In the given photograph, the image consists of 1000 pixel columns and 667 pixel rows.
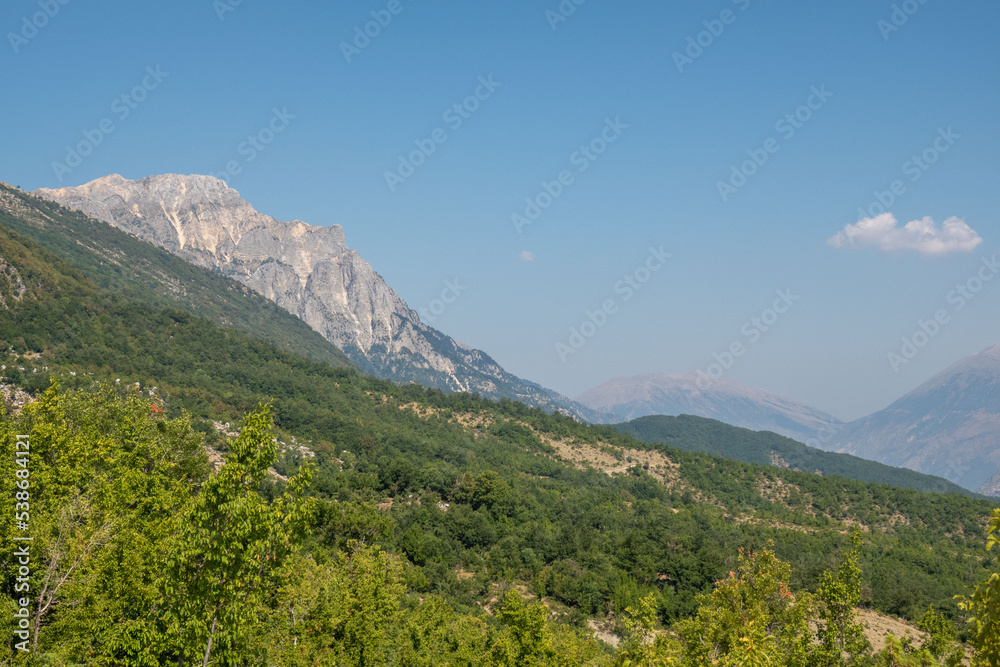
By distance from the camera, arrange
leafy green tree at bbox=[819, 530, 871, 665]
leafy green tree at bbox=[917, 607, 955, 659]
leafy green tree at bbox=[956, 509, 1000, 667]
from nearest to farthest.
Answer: leafy green tree at bbox=[956, 509, 1000, 667] → leafy green tree at bbox=[819, 530, 871, 665] → leafy green tree at bbox=[917, 607, 955, 659]

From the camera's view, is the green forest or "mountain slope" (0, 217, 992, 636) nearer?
the green forest

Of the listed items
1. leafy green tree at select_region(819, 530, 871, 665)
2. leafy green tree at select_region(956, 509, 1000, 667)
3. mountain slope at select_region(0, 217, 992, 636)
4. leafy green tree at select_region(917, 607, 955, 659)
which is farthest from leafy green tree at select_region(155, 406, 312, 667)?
leafy green tree at select_region(917, 607, 955, 659)

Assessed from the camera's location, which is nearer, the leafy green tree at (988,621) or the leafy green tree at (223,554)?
the leafy green tree at (988,621)

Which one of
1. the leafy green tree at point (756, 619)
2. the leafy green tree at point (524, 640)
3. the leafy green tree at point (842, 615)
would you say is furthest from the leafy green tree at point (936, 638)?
the leafy green tree at point (524, 640)

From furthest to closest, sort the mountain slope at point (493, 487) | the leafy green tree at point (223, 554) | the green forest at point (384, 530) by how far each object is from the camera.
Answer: the mountain slope at point (493, 487), the green forest at point (384, 530), the leafy green tree at point (223, 554)

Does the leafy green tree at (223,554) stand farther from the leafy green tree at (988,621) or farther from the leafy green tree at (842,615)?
the leafy green tree at (842,615)

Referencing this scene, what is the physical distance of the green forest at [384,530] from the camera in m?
17.4

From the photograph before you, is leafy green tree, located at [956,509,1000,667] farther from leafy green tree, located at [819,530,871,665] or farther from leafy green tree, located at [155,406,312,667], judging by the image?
leafy green tree, located at [155,406,312,667]

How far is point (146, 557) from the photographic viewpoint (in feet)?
89.8

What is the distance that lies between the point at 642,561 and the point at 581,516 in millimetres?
20850

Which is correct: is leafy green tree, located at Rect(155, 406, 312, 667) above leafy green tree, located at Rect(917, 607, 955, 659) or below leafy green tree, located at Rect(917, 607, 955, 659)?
below

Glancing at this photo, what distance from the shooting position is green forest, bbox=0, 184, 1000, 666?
17.4 meters

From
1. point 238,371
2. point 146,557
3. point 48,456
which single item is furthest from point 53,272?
point 146,557

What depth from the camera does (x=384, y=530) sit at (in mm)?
60656
